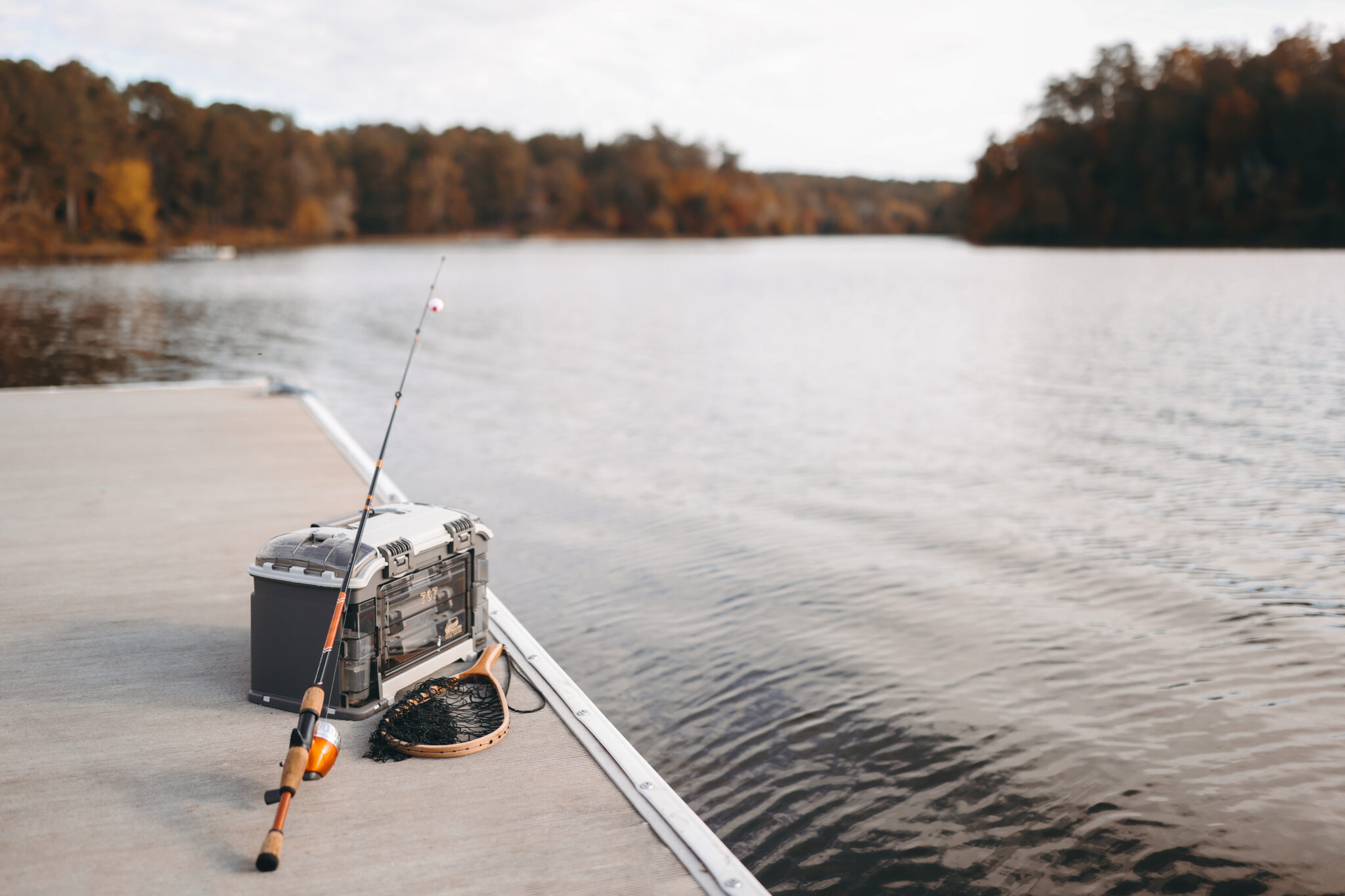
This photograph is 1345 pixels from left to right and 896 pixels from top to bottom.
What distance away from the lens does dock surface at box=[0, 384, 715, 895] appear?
2.91 meters

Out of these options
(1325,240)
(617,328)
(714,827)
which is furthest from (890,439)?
(1325,240)

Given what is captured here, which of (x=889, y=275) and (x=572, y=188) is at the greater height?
(x=572, y=188)

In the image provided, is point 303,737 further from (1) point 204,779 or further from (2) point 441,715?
(2) point 441,715

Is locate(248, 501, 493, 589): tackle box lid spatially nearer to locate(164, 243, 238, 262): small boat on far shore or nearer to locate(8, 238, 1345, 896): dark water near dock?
locate(8, 238, 1345, 896): dark water near dock

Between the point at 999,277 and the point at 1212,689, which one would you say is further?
the point at 999,277

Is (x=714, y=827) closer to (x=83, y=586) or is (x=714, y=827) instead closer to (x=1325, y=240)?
(x=83, y=586)

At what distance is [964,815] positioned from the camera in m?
4.53

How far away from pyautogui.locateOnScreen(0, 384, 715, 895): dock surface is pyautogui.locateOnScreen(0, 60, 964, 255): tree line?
81.5 metres

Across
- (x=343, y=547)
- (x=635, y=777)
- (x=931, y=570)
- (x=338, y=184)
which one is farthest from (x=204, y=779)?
(x=338, y=184)

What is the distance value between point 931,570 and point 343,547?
5.39 metres

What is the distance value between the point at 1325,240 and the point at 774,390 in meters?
68.2

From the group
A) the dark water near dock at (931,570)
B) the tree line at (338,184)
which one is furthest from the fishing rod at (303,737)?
A: the tree line at (338,184)

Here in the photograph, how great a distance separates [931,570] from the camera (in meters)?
7.94

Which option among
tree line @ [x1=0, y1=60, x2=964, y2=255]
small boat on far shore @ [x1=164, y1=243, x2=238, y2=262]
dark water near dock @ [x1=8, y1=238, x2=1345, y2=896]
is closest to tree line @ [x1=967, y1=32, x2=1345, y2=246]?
tree line @ [x1=0, y1=60, x2=964, y2=255]
